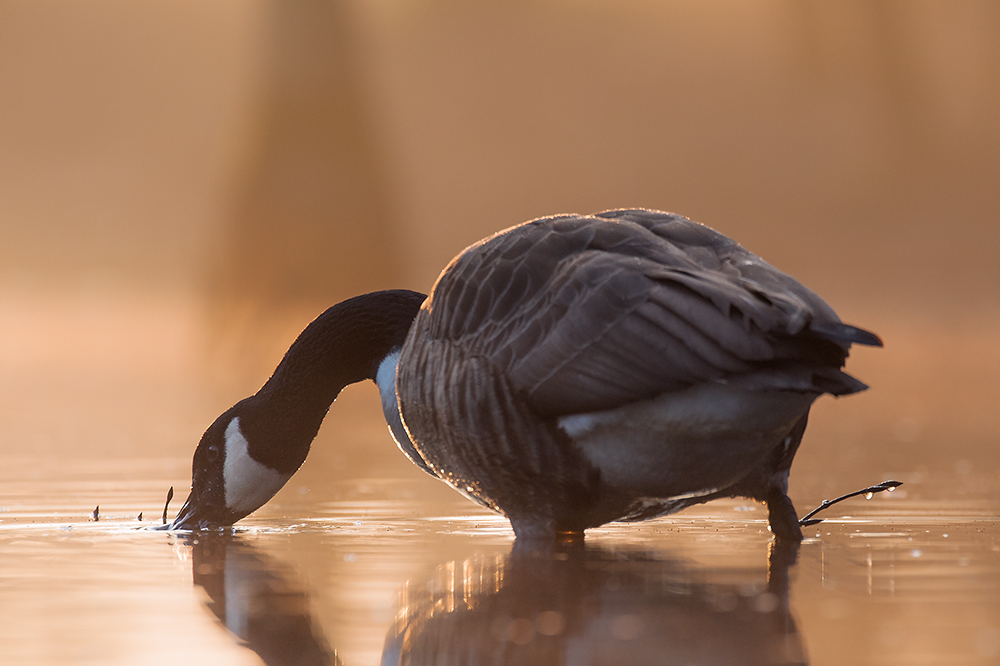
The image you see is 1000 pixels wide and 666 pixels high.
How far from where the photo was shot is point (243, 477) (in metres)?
4.03

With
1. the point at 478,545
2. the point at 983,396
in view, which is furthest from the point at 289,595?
the point at 983,396

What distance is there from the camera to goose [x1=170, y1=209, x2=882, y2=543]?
2.71 meters

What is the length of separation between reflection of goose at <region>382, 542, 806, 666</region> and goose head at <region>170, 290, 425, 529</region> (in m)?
1.24

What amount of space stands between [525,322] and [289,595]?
93 centimetres

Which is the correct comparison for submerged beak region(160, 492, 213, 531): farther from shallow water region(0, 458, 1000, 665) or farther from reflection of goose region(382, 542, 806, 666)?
reflection of goose region(382, 542, 806, 666)

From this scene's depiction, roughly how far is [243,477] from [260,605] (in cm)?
149

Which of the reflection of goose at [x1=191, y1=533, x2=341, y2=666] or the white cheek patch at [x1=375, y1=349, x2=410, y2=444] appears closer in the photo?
the reflection of goose at [x1=191, y1=533, x2=341, y2=666]

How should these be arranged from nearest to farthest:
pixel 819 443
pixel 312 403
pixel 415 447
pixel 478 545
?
1. pixel 478 545
2. pixel 415 447
3. pixel 312 403
4. pixel 819 443

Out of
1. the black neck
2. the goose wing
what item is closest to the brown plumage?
the goose wing

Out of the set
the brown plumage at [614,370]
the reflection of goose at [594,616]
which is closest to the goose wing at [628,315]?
the brown plumage at [614,370]

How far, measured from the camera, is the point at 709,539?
11.4ft

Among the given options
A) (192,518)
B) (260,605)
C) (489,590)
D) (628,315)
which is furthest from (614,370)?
(192,518)

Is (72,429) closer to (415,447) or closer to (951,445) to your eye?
(415,447)

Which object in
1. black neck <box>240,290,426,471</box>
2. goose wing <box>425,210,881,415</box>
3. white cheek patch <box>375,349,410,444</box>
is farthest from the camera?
black neck <box>240,290,426,471</box>
